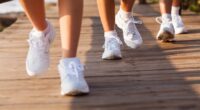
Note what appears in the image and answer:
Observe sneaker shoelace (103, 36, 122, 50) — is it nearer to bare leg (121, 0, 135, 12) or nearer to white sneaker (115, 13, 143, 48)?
white sneaker (115, 13, 143, 48)

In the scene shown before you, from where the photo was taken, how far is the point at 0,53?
286 cm

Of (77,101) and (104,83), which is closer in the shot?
(77,101)

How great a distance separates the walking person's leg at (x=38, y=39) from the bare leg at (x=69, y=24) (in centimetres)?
15

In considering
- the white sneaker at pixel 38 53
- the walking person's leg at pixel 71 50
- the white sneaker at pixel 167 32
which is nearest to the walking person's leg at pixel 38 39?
the white sneaker at pixel 38 53

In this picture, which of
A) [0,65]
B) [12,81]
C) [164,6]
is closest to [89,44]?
[164,6]

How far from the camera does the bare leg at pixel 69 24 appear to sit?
6.07 feet

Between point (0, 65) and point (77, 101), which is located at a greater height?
point (77, 101)

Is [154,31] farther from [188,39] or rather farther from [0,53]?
[0,53]

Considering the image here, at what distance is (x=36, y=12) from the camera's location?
1.98 meters

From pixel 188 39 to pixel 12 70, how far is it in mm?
1341

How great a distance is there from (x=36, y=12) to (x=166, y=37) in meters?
1.23

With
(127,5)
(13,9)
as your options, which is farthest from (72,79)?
(13,9)

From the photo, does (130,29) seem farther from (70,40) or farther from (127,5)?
(70,40)

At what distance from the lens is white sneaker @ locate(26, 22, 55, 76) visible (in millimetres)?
1964
